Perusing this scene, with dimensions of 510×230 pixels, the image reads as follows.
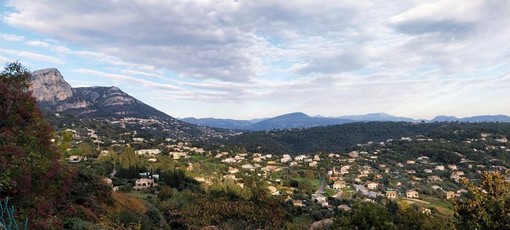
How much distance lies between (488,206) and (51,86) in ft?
613

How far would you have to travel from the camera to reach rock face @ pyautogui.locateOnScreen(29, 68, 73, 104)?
16314 centimetres

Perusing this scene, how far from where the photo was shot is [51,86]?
550ft

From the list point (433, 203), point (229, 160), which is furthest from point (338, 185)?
point (229, 160)

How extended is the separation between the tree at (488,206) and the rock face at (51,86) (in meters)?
180

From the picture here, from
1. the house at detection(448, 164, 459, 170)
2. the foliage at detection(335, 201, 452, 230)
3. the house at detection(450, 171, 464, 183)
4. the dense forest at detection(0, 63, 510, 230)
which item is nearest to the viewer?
the dense forest at detection(0, 63, 510, 230)

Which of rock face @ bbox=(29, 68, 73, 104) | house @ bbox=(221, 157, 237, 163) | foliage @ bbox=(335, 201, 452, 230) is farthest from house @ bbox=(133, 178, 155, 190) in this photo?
rock face @ bbox=(29, 68, 73, 104)

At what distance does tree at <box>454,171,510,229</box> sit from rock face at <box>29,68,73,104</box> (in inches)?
7075

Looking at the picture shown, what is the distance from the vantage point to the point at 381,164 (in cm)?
9062

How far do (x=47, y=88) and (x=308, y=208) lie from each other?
160149mm

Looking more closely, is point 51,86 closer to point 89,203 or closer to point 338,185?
point 338,185

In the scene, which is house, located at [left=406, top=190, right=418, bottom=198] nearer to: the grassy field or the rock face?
the grassy field

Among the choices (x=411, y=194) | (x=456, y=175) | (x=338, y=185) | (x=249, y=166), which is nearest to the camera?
(x=411, y=194)

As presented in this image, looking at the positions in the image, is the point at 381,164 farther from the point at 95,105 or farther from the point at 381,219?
the point at 95,105

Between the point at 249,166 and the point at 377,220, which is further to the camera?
the point at 249,166
